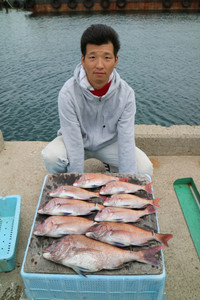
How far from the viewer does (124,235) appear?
194 cm

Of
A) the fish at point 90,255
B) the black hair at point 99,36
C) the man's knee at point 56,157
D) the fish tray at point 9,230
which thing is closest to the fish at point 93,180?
the man's knee at point 56,157

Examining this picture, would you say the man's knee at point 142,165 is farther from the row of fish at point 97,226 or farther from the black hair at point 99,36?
the black hair at point 99,36

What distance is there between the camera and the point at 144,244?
1923 mm

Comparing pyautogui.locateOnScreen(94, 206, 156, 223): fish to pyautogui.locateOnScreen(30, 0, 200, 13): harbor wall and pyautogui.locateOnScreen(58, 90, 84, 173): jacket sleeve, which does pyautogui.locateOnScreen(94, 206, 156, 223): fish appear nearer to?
pyautogui.locateOnScreen(58, 90, 84, 173): jacket sleeve

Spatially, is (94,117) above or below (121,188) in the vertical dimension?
above

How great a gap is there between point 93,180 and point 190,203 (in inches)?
58.9

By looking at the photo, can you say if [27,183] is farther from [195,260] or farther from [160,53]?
[160,53]

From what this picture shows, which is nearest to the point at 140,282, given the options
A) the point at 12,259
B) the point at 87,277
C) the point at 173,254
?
the point at 87,277

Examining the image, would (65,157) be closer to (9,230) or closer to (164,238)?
(9,230)

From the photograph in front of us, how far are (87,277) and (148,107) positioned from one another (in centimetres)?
877

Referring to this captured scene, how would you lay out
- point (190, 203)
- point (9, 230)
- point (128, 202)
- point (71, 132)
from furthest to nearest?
1. point (190, 203)
2. point (71, 132)
3. point (9, 230)
4. point (128, 202)

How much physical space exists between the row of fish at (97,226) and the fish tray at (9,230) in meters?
0.52

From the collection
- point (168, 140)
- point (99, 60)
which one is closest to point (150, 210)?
point (99, 60)

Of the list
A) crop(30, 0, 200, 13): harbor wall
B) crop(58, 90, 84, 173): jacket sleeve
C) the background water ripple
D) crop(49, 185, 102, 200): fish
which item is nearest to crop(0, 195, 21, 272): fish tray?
crop(49, 185, 102, 200): fish
